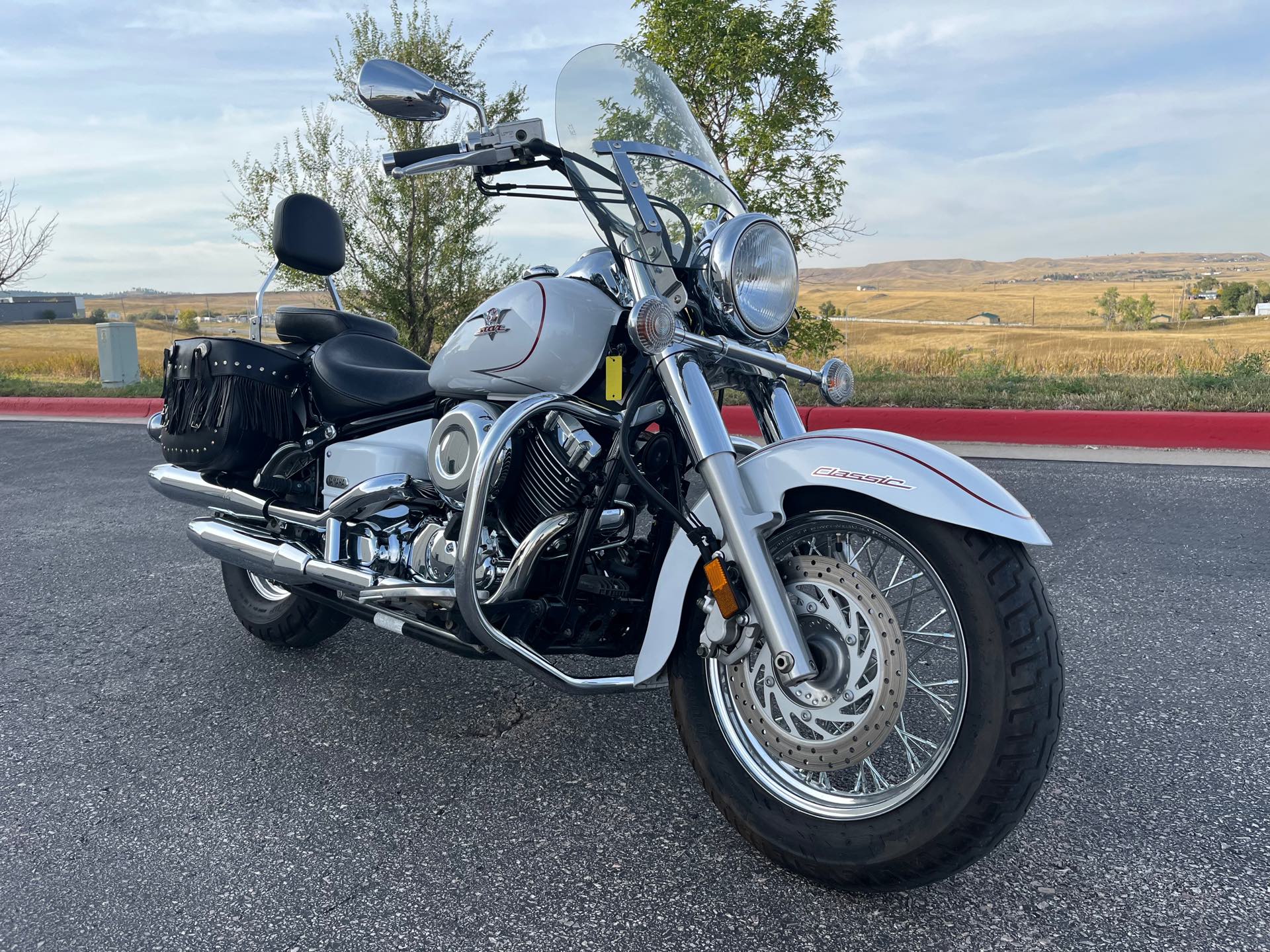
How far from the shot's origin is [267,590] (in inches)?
148

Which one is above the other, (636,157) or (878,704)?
(636,157)

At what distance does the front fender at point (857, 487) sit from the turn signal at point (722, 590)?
0.08m

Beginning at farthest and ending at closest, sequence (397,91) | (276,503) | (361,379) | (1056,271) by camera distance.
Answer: (1056,271)
(276,503)
(361,379)
(397,91)

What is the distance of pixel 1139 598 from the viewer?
13.0 feet

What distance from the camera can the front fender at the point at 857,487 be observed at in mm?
1970

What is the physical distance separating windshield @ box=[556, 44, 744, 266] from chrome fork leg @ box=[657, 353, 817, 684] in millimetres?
352

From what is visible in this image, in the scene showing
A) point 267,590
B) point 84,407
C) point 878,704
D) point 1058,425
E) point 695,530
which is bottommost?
point 84,407

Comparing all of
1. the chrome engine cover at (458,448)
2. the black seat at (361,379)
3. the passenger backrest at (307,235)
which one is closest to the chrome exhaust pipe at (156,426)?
the black seat at (361,379)

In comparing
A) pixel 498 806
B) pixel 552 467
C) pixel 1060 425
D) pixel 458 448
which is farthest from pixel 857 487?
pixel 1060 425

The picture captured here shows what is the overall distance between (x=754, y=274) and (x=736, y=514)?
23.9 inches

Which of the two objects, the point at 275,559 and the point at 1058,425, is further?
the point at 1058,425

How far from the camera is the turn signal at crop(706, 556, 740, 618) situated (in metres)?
2.19

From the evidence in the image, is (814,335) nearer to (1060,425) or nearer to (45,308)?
(1060,425)

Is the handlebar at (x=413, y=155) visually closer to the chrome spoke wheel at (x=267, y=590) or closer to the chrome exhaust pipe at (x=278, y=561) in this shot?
the chrome exhaust pipe at (x=278, y=561)
